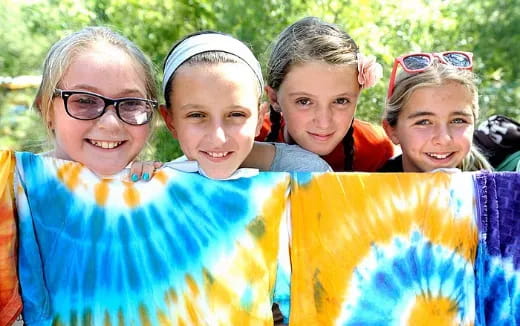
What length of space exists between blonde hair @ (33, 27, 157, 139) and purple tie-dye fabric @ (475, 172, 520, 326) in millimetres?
1217

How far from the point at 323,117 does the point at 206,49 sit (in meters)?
0.58

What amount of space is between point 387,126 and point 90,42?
1365 millimetres

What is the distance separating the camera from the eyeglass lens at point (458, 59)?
8.57 feet

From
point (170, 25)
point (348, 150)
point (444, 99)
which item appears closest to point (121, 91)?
point (348, 150)

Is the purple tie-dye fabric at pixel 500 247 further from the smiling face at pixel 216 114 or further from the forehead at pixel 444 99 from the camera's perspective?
the smiling face at pixel 216 114

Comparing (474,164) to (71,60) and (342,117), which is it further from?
(71,60)

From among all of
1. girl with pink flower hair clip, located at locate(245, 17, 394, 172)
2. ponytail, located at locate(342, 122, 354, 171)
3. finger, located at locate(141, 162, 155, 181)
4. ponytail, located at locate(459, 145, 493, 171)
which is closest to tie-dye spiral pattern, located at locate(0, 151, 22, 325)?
finger, located at locate(141, 162, 155, 181)

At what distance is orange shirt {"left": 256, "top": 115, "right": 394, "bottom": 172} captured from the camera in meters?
2.83

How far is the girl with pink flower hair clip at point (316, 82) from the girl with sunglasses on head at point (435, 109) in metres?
0.18

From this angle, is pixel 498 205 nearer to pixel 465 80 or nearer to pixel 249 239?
pixel 465 80

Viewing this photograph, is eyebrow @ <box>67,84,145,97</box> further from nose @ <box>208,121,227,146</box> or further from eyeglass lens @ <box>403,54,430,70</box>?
eyeglass lens @ <box>403,54,430,70</box>

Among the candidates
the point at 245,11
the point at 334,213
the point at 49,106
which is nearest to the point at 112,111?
the point at 49,106

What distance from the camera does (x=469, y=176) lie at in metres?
2.13

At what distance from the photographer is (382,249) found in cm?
208
